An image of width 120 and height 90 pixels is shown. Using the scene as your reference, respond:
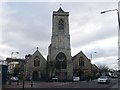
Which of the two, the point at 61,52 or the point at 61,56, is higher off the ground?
the point at 61,52

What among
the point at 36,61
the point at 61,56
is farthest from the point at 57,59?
the point at 36,61

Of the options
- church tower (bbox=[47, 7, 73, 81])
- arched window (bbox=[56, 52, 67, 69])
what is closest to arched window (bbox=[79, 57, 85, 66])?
church tower (bbox=[47, 7, 73, 81])

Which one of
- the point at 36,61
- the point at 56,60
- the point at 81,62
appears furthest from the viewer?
the point at 81,62

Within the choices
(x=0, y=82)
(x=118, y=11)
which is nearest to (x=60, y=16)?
(x=0, y=82)

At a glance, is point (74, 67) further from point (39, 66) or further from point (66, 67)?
point (39, 66)

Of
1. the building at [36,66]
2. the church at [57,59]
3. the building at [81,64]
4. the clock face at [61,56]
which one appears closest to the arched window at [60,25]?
the church at [57,59]

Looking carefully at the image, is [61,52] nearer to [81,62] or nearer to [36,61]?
[36,61]

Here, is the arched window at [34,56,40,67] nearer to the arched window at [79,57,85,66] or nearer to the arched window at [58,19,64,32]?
the arched window at [58,19,64,32]

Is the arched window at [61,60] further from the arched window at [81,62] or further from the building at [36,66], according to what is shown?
the arched window at [81,62]

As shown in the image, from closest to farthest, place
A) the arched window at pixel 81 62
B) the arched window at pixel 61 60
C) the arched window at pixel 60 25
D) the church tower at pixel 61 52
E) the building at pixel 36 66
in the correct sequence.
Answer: the building at pixel 36 66, the church tower at pixel 61 52, the arched window at pixel 61 60, the arched window at pixel 60 25, the arched window at pixel 81 62

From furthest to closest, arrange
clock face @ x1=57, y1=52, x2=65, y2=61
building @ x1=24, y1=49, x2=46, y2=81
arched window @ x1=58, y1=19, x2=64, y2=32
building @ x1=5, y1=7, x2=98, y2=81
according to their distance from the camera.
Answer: arched window @ x1=58, y1=19, x2=64, y2=32, clock face @ x1=57, y1=52, x2=65, y2=61, building @ x1=24, y1=49, x2=46, y2=81, building @ x1=5, y1=7, x2=98, y2=81

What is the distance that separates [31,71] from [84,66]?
20308 millimetres

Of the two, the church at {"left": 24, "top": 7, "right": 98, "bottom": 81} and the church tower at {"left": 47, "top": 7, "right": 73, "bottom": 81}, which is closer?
the church at {"left": 24, "top": 7, "right": 98, "bottom": 81}

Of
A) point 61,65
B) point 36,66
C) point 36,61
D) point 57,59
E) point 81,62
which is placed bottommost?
point 36,66
